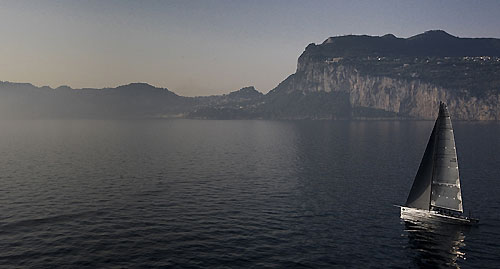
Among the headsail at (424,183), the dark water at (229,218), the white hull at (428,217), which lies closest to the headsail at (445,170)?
the headsail at (424,183)

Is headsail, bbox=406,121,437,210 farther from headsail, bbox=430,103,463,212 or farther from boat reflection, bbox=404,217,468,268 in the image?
boat reflection, bbox=404,217,468,268

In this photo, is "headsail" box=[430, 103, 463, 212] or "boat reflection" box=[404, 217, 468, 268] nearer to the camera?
"boat reflection" box=[404, 217, 468, 268]

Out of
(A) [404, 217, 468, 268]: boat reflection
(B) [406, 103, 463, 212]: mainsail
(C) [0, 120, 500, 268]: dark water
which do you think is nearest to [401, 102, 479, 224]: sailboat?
(B) [406, 103, 463, 212]: mainsail

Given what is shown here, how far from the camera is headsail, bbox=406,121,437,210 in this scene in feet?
168

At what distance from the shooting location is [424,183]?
5225cm

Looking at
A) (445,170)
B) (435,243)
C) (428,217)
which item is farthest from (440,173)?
(435,243)

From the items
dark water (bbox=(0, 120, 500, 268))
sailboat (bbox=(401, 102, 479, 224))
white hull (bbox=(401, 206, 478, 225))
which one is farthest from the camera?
white hull (bbox=(401, 206, 478, 225))

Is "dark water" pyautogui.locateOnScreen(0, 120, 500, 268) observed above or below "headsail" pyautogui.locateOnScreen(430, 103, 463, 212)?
below

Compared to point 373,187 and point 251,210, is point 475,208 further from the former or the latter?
point 251,210

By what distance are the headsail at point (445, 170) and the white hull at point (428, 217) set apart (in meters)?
1.46

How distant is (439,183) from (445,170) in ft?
7.59

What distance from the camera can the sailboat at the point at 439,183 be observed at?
48344mm

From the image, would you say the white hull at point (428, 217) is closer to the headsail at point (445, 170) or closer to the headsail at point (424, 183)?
the headsail at point (424, 183)

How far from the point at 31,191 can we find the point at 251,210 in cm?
4744
